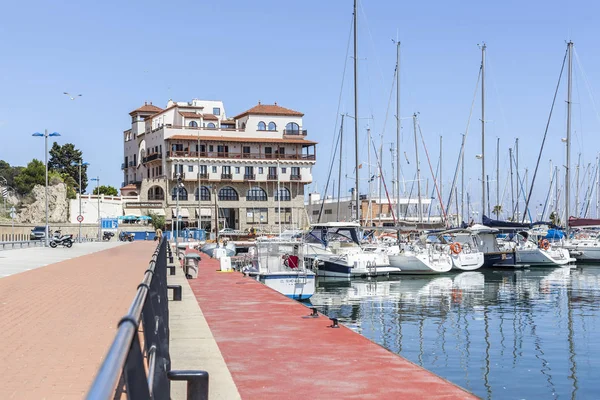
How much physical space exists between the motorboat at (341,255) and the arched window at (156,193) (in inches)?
2224

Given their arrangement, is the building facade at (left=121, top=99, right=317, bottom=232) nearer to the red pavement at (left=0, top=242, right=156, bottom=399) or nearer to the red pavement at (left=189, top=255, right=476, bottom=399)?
the red pavement at (left=0, top=242, right=156, bottom=399)

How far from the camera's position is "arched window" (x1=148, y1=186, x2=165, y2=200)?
103375 millimetres

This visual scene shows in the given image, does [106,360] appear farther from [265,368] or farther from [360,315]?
[360,315]

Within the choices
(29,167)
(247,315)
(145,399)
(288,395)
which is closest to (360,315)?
(247,315)

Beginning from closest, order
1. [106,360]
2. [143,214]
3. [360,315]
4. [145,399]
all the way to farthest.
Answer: [106,360] → [145,399] → [360,315] → [143,214]

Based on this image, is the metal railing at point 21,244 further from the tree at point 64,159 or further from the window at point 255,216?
the tree at point 64,159

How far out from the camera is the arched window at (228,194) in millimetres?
103000

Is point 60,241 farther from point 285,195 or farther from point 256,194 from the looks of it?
point 285,195

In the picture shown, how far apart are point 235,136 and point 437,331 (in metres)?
83.3

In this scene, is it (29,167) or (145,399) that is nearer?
(145,399)

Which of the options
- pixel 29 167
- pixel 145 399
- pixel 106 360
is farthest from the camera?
pixel 29 167

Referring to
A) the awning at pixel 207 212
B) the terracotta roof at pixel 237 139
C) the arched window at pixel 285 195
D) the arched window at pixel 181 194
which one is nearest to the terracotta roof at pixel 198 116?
the terracotta roof at pixel 237 139

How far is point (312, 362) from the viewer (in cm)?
1133

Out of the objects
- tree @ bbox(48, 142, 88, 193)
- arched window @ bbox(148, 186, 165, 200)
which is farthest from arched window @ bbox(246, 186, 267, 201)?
tree @ bbox(48, 142, 88, 193)
